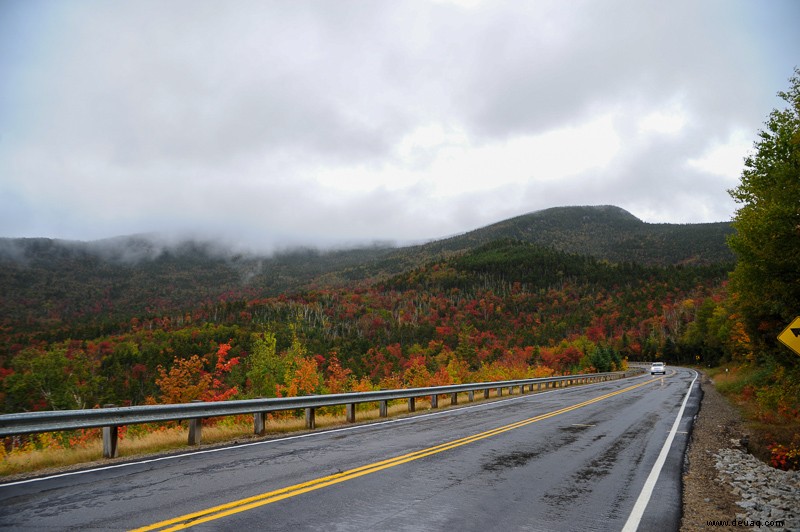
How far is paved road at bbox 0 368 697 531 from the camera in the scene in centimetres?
509

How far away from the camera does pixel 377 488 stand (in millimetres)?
6328

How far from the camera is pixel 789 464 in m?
9.31

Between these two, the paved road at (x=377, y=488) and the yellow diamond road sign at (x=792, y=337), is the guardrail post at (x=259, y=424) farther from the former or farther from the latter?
the yellow diamond road sign at (x=792, y=337)

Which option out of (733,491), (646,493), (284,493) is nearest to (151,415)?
(284,493)

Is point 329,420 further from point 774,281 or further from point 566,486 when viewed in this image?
point 774,281

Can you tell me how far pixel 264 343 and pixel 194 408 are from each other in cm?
2470

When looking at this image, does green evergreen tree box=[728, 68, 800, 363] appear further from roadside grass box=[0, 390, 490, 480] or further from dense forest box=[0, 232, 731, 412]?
dense forest box=[0, 232, 731, 412]

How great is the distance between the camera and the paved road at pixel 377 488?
5094 millimetres

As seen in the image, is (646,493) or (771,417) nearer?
(646,493)

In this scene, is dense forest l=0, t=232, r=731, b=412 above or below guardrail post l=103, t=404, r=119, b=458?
below

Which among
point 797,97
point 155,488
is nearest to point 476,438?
point 155,488

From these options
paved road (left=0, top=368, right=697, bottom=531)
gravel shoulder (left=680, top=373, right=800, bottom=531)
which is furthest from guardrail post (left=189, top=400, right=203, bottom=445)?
gravel shoulder (left=680, top=373, right=800, bottom=531)

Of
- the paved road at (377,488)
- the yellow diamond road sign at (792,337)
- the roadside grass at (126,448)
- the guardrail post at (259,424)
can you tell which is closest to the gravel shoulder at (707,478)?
the paved road at (377,488)

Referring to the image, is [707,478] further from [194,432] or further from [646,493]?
[194,432]
